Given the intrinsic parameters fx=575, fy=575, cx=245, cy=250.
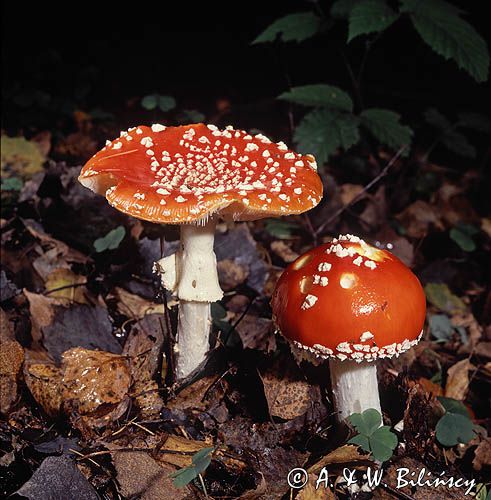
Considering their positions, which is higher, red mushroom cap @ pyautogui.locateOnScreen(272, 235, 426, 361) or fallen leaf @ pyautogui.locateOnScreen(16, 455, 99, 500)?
red mushroom cap @ pyautogui.locateOnScreen(272, 235, 426, 361)

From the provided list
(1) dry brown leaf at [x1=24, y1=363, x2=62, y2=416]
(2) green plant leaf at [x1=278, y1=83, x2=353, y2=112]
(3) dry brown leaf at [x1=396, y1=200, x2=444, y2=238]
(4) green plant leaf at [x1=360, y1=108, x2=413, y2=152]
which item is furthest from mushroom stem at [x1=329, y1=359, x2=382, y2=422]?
(3) dry brown leaf at [x1=396, y1=200, x2=444, y2=238]

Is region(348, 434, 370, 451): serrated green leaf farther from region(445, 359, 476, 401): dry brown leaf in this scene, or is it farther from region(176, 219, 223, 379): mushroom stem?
region(445, 359, 476, 401): dry brown leaf

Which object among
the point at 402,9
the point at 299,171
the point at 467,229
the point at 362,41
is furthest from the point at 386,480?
the point at 362,41

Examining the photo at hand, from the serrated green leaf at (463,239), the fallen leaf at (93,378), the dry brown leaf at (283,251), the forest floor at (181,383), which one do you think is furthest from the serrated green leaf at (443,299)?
the fallen leaf at (93,378)

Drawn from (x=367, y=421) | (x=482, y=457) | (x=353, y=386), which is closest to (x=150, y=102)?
(x=353, y=386)

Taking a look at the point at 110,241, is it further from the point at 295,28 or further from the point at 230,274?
the point at 295,28

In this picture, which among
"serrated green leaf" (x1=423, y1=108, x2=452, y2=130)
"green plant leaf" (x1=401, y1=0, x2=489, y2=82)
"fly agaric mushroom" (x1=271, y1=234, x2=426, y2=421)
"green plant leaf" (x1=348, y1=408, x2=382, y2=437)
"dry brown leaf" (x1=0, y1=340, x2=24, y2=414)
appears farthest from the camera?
"serrated green leaf" (x1=423, y1=108, x2=452, y2=130)

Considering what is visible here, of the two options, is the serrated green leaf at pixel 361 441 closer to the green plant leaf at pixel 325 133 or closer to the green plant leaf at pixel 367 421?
the green plant leaf at pixel 367 421
